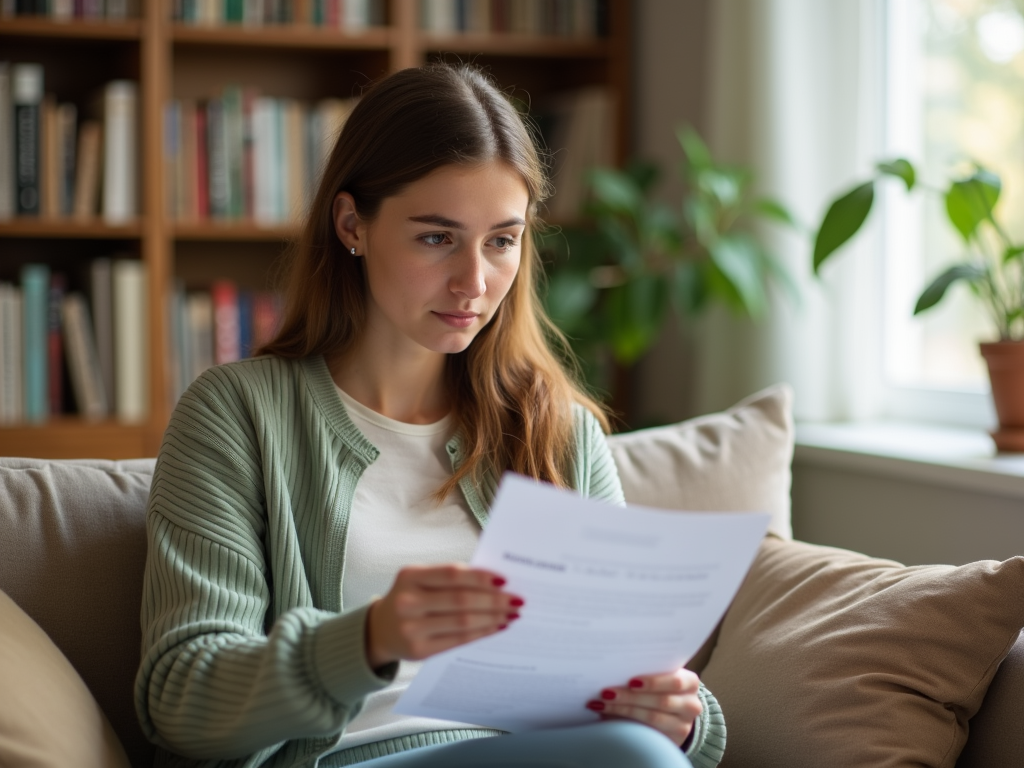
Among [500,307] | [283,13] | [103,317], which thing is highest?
[283,13]

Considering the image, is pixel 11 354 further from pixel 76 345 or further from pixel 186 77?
pixel 186 77

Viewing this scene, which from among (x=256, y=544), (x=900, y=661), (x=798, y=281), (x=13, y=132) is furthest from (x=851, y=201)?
(x=13, y=132)

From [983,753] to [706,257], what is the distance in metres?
1.40

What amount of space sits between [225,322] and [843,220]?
4.78 ft

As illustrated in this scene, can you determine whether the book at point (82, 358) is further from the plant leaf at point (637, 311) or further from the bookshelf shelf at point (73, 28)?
the plant leaf at point (637, 311)

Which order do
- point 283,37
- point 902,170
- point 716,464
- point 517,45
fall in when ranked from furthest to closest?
point 517,45
point 283,37
point 902,170
point 716,464

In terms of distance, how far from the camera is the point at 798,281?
8.04 ft

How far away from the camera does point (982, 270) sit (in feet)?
6.28

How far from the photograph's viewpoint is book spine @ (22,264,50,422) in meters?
2.62

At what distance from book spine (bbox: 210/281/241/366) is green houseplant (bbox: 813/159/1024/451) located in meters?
1.40

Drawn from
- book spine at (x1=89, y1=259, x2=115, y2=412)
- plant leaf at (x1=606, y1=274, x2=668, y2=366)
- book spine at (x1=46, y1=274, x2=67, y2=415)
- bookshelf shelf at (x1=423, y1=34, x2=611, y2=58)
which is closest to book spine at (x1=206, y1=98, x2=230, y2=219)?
book spine at (x1=89, y1=259, x2=115, y2=412)

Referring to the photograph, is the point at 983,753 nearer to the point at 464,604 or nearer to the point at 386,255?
the point at 464,604

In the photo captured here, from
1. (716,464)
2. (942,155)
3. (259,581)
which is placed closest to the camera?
(259,581)

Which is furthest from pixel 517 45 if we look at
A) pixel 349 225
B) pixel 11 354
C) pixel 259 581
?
pixel 259 581
